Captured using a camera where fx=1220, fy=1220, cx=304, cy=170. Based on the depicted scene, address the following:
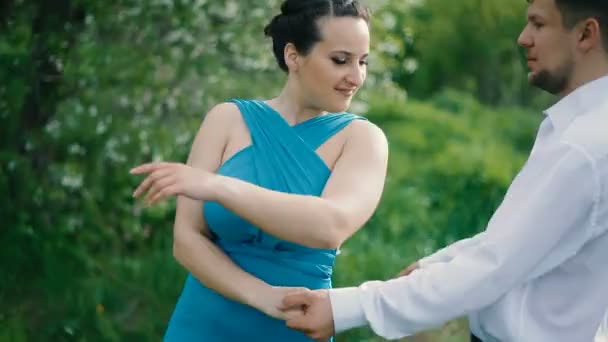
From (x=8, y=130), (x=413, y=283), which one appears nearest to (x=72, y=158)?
(x=8, y=130)

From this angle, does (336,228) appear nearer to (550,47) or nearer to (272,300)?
(272,300)

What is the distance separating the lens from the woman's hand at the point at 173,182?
2875 mm

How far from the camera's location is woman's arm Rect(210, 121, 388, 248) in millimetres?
2982

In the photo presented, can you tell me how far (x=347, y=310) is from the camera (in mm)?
2928

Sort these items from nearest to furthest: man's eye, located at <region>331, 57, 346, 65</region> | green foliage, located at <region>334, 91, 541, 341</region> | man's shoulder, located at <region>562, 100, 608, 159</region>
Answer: man's shoulder, located at <region>562, 100, 608, 159</region>
man's eye, located at <region>331, 57, 346, 65</region>
green foliage, located at <region>334, 91, 541, 341</region>

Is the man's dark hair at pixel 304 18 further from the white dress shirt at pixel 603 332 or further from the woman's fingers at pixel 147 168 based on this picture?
the white dress shirt at pixel 603 332

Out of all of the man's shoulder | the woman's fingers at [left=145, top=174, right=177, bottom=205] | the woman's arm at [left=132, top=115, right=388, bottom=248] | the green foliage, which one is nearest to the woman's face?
the woman's arm at [left=132, top=115, right=388, bottom=248]

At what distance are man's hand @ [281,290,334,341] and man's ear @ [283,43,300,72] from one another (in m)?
0.66

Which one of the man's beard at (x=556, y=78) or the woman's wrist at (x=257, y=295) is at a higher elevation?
the man's beard at (x=556, y=78)

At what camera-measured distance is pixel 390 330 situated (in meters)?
2.88

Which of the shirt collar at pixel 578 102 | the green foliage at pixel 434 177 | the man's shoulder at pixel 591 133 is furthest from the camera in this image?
the green foliage at pixel 434 177

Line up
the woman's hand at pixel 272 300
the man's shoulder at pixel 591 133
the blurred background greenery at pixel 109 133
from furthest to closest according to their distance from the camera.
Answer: the blurred background greenery at pixel 109 133 → the woman's hand at pixel 272 300 → the man's shoulder at pixel 591 133

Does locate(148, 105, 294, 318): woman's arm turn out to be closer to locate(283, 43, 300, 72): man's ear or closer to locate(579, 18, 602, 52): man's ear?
locate(283, 43, 300, 72): man's ear

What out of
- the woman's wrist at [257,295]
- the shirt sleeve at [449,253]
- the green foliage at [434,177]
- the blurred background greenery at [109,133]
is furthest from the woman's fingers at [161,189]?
the blurred background greenery at [109,133]
